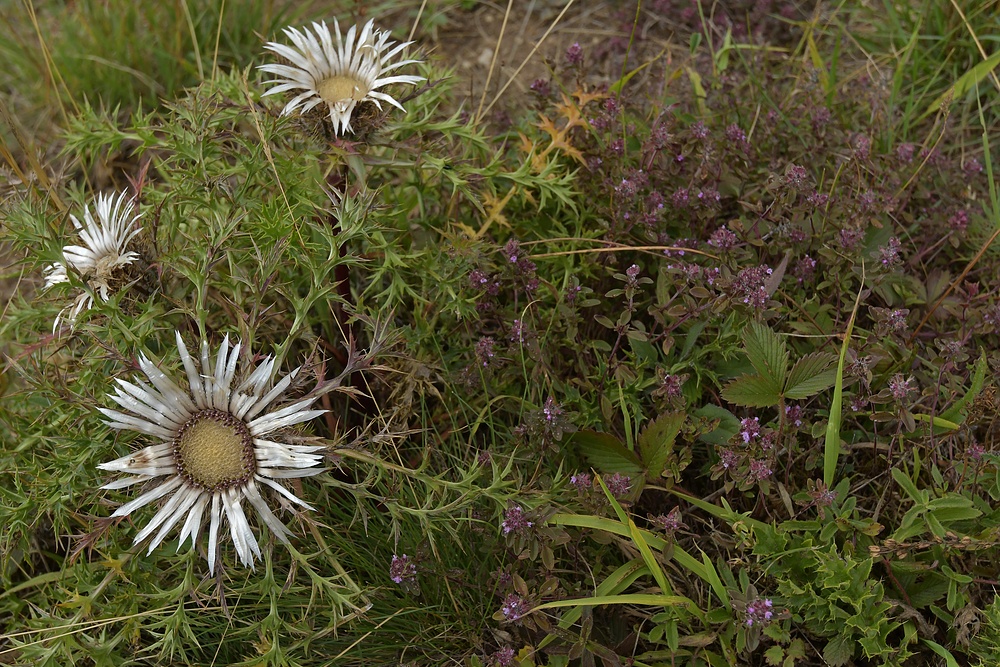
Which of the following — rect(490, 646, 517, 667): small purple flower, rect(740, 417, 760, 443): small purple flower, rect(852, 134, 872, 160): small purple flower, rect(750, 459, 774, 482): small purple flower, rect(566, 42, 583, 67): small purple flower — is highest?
rect(566, 42, 583, 67): small purple flower

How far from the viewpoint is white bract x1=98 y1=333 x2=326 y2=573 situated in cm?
166

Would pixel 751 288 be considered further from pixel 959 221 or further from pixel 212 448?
pixel 212 448

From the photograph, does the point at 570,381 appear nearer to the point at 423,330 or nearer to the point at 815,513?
the point at 423,330

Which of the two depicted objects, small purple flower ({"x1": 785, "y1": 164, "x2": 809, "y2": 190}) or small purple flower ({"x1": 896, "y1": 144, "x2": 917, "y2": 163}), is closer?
small purple flower ({"x1": 785, "y1": 164, "x2": 809, "y2": 190})

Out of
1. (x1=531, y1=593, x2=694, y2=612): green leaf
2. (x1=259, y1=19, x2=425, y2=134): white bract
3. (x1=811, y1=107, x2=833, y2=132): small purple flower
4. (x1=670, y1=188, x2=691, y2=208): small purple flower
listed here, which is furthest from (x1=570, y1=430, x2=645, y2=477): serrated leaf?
(x1=811, y1=107, x2=833, y2=132): small purple flower

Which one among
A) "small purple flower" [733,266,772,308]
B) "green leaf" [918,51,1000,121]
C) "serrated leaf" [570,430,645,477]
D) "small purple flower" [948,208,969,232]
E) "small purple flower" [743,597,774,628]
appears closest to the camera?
"small purple flower" [743,597,774,628]

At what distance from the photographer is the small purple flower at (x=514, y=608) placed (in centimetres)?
183

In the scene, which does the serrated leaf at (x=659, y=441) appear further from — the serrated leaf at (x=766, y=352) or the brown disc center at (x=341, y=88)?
the brown disc center at (x=341, y=88)

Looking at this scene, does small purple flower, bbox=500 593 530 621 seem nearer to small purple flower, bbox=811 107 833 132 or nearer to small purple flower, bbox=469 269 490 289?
small purple flower, bbox=469 269 490 289

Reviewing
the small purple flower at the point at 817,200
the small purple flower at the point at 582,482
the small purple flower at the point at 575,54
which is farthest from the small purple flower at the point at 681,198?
the small purple flower at the point at 582,482

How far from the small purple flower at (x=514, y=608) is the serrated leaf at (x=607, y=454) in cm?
43

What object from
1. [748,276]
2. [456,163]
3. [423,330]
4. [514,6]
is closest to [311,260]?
[423,330]

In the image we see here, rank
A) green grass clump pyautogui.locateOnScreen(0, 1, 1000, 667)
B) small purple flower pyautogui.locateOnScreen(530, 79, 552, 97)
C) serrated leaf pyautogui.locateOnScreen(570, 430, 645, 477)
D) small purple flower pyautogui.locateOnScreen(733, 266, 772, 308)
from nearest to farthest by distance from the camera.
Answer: green grass clump pyautogui.locateOnScreen(0, 1, 1000, 667) < small purple flower pyautogui.locateOnScreen(733, 266, 772, 308) < serrated leaf pyautogui.locateOnScreen(570, 430, 645, 477) < small purple flower pyautogui.locateOnScreen(530, 79, 552, 97)

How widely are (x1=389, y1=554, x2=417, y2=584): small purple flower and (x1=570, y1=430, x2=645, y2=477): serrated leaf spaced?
525mm
